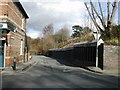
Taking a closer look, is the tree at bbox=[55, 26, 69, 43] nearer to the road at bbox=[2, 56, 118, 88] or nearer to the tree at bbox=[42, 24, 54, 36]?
the tree at bbox=[42, 24, 54, 36]

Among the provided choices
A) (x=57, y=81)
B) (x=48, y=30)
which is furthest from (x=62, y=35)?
(x=57, y=81)

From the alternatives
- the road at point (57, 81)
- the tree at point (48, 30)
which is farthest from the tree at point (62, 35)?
the road at point (57, 81)

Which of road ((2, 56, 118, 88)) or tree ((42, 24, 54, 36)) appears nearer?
road ((2, 56, 118, 88))

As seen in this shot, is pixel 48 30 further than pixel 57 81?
Yes

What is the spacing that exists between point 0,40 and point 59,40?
84.5 m

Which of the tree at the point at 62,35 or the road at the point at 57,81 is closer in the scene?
the road at the point at 57,81

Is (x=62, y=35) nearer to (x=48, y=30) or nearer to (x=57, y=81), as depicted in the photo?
(x=48, y=30)

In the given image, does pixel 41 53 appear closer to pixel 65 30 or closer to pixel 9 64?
pixel 65 30

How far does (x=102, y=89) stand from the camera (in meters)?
12.7

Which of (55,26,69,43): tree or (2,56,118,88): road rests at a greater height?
(55,26,69,43): tree

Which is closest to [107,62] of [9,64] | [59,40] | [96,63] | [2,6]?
[96,63]

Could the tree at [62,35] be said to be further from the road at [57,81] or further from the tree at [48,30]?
the road at [57,81]

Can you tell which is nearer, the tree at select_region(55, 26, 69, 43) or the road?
the road

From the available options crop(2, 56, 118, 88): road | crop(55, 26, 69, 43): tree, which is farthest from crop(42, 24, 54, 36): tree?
crop(2, 56, 118, 88): road
